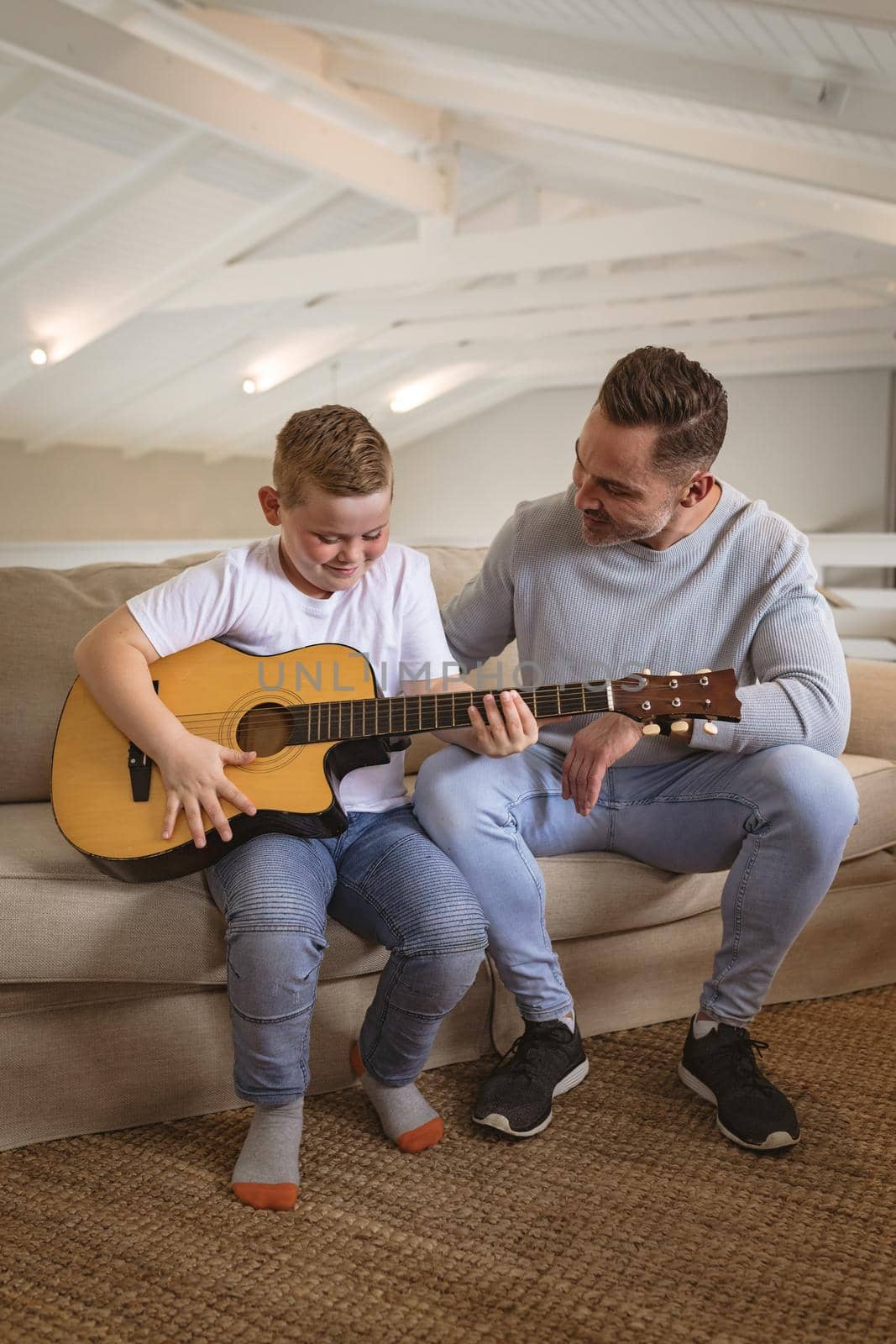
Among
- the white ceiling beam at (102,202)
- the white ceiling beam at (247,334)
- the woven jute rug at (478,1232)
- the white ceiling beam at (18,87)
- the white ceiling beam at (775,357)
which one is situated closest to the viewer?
the woven jute rug at (478,1232)

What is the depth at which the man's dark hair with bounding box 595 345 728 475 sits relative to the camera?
1620mm

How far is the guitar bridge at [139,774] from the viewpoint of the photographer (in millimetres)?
1549

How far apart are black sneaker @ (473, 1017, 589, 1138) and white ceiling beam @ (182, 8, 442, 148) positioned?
3921 mm

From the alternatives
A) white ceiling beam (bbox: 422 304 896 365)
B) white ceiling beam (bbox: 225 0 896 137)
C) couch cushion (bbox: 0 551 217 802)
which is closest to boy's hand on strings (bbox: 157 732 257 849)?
couch cushion (bbox: 0 551 217 802)

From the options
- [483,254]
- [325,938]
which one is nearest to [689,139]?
[483,254]

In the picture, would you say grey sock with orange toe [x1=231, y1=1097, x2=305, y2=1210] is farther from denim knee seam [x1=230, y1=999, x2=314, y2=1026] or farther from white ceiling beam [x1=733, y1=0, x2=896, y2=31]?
white ceiling beam [x1=733, y1=0, x2=896, y2=31]

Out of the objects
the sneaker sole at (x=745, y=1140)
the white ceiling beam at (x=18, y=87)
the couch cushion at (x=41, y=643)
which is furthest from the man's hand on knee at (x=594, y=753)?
the white ceiling beam at (x=18, y=87)

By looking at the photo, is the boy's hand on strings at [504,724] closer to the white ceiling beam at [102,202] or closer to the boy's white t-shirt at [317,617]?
the boy's white t-shirt at [317,617]

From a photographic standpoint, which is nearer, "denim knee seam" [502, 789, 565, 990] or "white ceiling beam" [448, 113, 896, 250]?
"denim knee seam" [502, 789, 565, 990]

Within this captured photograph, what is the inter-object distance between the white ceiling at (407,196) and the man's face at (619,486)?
1.47m

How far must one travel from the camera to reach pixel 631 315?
7801mm

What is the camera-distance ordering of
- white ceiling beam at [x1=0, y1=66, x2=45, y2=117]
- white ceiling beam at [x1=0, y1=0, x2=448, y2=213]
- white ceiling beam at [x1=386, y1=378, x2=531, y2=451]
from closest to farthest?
white ceiling beam at [x1=0, y1=0, x2=448, y2=213] → white ceiling beam at [x1=0, y1=66, x2=45, y2=117] → white ceiling beam at [x1=386, y1=378, x2=531, y2=451]

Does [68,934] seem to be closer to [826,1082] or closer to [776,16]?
[826,1082]

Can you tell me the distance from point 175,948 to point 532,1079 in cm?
55
